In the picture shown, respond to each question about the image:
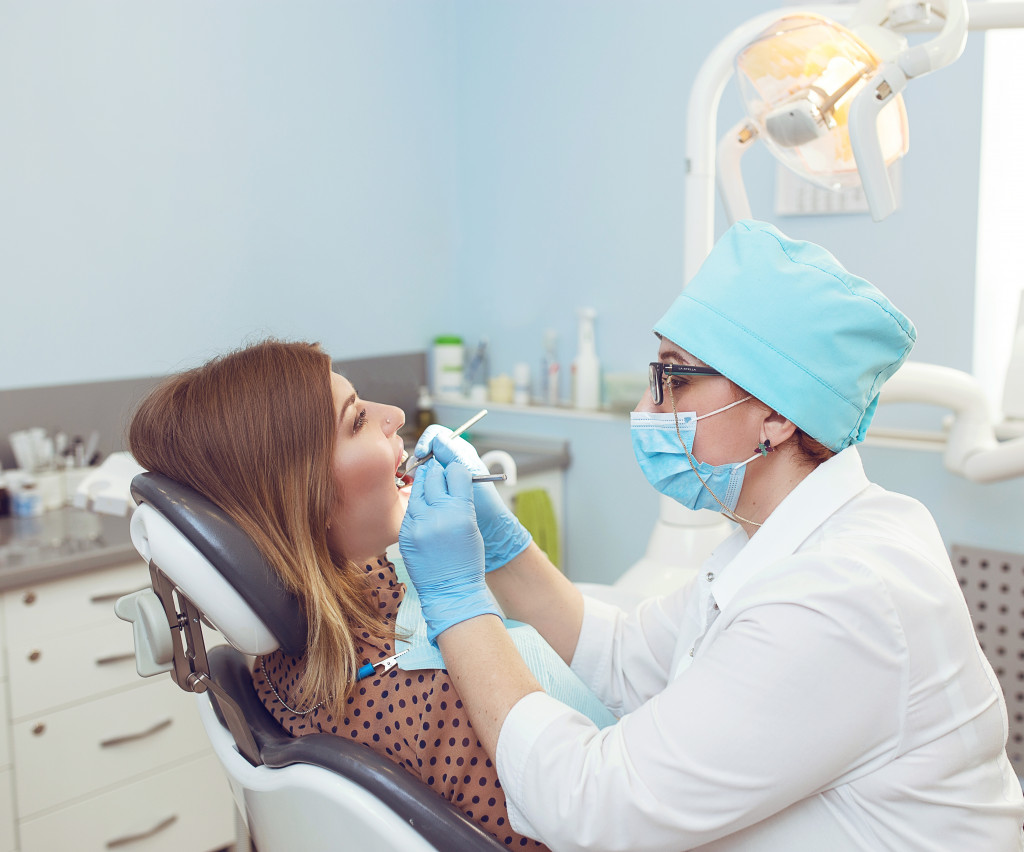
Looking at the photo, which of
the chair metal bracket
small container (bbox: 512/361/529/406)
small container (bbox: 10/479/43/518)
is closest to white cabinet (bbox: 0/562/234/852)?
small container (bbox: 10/479/43/518)

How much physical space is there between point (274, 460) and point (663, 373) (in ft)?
1.60

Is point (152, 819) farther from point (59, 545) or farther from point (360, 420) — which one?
point (360, 420)

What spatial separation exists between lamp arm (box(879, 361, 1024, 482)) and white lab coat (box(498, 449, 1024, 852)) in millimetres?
814

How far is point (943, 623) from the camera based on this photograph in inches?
33.9

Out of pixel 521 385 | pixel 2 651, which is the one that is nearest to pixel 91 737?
pixel 2 651

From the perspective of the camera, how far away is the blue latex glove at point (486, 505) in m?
1.14

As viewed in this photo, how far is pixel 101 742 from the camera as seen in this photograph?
1782 mm

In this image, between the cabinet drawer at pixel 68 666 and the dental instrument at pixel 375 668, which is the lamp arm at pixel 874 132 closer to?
the dental instrument at pixel 375 668

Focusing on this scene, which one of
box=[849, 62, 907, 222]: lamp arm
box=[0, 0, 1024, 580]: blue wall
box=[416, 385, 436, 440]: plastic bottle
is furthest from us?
box=[416, 385, 436, 440]: plastic bottle

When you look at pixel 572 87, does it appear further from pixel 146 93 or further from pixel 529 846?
pixel 529 846

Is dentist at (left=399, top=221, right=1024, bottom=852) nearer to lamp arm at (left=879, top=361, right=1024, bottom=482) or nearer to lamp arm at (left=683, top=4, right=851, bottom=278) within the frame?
lamp arm at (left=683, top=4, right=851, bottom=278)

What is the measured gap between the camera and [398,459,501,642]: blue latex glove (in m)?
1.01

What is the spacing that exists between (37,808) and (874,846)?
1564 millimetres

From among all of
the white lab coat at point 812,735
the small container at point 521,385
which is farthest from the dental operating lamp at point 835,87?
the small container at point 521,385
